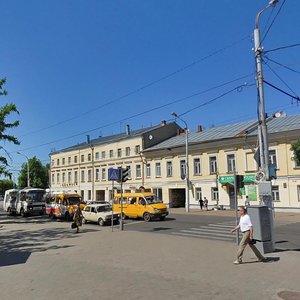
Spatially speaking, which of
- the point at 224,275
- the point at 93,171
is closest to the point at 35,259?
the point at 224,275

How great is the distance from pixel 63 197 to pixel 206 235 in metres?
17.9

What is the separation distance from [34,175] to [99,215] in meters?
68.1

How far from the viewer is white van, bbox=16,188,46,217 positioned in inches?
1533

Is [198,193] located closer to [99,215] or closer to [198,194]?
[198,194]

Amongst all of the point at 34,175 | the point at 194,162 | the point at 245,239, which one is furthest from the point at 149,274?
the point at 34,175

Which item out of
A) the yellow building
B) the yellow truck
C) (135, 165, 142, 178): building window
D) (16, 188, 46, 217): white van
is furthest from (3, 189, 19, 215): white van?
the yellow truck

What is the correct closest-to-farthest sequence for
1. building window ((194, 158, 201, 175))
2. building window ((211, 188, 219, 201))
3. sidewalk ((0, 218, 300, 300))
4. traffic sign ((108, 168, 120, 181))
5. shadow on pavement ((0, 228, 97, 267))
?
sidewalk ((0, 218, 300, 300)) → shadow on pavement ((0, 228, 97, 267)) → traffic sign ((108, 168, 120, 181)) → building window ((211, 188, 219, 201)) → building window ((194, 158, 201, 175))

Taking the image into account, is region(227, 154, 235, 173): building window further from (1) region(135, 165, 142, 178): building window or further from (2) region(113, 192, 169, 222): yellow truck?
(1) region(135, 165, 142, 178): building window

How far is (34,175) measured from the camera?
296ft

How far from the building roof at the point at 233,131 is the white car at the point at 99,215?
16.0m

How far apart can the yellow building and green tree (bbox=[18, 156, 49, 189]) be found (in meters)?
26.4

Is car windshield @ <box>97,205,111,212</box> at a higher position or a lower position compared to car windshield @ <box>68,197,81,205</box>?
lower

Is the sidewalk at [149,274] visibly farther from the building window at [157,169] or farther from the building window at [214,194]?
the building window at [157,169]

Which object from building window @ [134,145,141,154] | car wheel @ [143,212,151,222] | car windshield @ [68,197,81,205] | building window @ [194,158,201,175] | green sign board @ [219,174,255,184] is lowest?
car wheel @ [143,212,151,222]
